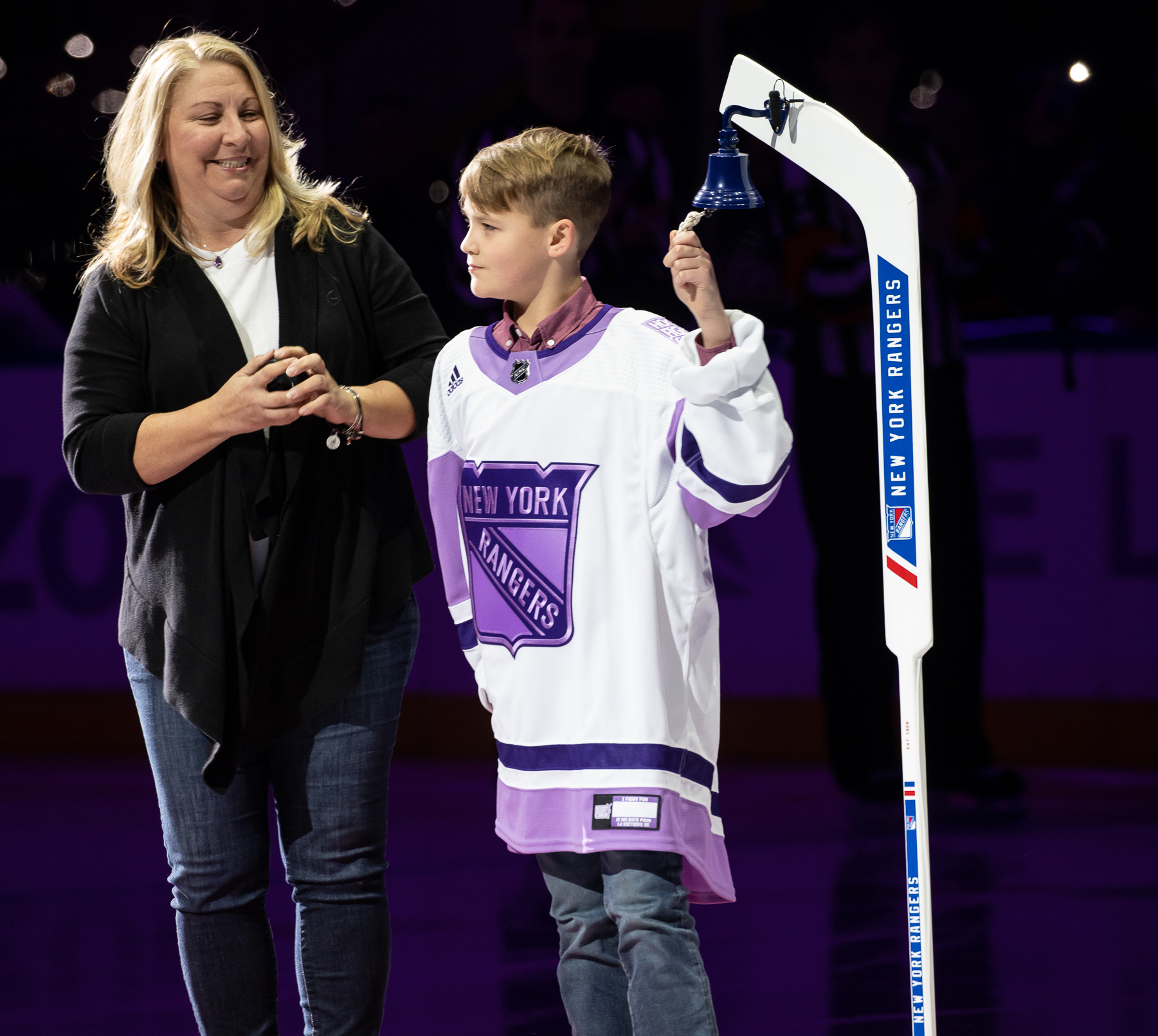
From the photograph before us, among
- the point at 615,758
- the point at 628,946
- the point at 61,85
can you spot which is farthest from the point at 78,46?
the point at 628,946

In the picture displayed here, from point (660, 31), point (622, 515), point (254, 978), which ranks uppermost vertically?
point (660, 31)

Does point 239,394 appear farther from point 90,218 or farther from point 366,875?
point 90,218

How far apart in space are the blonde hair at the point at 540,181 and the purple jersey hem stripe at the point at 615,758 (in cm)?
56

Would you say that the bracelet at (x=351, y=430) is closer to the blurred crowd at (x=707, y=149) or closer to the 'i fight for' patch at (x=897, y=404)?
the 'i fight for' patch at (x=897, y=404)

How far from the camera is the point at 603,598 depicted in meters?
1.68

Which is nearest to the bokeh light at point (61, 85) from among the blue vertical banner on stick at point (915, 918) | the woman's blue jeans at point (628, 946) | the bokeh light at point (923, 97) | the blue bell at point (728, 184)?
the bokeh light at point (923, 97)

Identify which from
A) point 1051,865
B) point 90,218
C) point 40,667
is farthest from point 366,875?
point 90,218

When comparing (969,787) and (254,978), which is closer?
(254,978)

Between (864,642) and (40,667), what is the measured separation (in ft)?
8.23

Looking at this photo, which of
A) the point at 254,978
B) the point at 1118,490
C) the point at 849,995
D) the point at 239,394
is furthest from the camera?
the point at 1118,490

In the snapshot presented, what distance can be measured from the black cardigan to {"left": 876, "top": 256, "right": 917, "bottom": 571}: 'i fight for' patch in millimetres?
556

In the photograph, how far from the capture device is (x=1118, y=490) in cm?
439

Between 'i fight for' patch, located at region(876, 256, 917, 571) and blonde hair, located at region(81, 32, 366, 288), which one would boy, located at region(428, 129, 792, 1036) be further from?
blonde hair, located at region(81, 32, 366, 288)

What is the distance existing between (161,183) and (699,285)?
0.70 m
